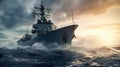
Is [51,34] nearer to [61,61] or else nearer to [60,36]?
[60,36]

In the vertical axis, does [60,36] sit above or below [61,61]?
above

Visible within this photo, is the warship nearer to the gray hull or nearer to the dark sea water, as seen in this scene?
the gray hull

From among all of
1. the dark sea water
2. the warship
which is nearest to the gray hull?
the warship

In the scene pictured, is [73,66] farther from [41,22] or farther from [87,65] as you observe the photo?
[41,22]

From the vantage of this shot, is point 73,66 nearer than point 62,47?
Yes

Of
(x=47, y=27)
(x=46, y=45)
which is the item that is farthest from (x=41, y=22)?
(x=46, y=45)

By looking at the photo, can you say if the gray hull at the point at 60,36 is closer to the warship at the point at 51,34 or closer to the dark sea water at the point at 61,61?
the warship at the point at 51,34

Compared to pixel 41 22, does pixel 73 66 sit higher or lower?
lower

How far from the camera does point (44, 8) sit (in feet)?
259

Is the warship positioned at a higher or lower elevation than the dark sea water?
higher

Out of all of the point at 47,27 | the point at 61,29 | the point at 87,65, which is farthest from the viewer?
the point at 47,27

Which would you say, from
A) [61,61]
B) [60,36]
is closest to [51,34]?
[60,36]

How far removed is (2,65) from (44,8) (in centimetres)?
4938

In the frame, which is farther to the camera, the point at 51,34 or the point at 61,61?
the point at 51,34
